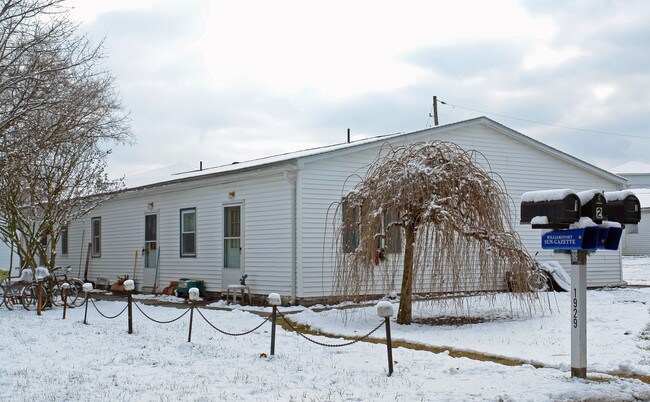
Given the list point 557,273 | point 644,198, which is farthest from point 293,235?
point 644,198

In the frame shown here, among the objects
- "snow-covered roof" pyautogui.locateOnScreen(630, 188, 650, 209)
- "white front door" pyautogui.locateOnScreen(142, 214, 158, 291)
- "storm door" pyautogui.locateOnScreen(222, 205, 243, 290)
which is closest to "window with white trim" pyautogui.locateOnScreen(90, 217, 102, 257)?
"white front door" pyautogui.locateOnScreen(142, 214, 158, 291)

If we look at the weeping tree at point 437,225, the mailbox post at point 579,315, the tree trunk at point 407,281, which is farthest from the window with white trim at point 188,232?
the mailbox post at point 579,315

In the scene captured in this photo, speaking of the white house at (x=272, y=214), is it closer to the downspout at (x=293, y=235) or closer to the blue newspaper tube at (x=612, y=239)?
the downspout at (x=293, y=235)

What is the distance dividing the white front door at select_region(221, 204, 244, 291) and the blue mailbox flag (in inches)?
415

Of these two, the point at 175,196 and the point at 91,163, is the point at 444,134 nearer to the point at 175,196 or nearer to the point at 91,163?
the point at 175,196

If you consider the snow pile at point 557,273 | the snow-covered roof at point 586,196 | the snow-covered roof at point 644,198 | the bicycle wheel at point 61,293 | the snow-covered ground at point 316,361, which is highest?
the snow-covered roof at point 644,198

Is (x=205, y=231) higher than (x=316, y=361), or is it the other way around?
(x=205, y=231)

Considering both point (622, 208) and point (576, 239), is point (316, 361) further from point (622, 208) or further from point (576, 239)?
point (622, 208)

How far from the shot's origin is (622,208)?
7344mm

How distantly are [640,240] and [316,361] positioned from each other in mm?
38060

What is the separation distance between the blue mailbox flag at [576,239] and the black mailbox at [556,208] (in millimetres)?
109

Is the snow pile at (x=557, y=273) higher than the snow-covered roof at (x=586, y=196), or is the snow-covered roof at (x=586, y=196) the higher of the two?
the snow-covered roof at (x=586, y=196)

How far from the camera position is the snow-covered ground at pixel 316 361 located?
7035 millimetres

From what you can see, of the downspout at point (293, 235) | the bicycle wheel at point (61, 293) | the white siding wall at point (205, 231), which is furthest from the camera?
the bicycle wheel at point (61, 293)
